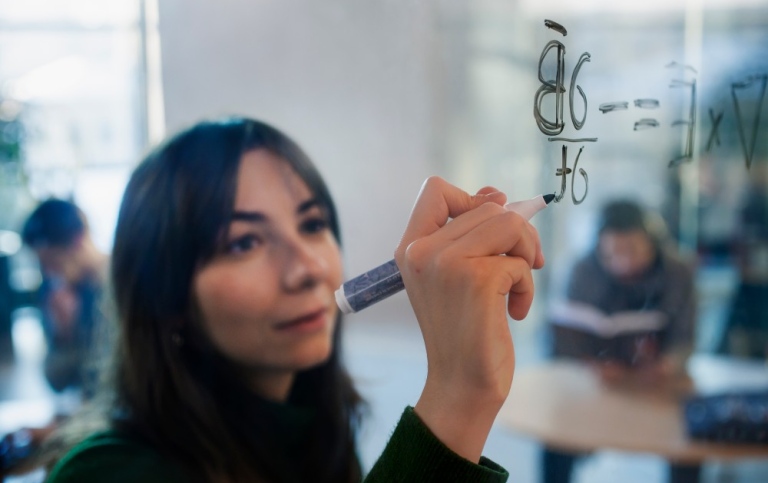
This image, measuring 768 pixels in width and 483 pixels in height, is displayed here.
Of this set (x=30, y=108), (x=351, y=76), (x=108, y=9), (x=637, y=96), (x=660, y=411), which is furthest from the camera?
(x=660, y=411)

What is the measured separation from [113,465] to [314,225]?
8.0 inches

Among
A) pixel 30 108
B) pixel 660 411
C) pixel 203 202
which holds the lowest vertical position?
pixel 660 411

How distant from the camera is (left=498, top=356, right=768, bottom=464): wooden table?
79 centimetres

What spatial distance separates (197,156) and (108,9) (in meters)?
0.19

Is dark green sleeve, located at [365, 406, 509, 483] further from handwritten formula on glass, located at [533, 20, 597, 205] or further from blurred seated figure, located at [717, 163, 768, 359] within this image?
blurred seated figure, located at [717, 163, 768, 359]

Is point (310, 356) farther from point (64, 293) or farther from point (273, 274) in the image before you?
point (64, 293)

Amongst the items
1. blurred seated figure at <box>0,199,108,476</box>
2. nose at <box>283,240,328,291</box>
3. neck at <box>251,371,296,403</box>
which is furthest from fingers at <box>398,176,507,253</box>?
blurred seated figure at <box>0,199,108,476</box>

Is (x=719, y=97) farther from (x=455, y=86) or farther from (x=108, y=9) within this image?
(x=108, y=9)

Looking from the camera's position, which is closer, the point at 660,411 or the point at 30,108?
the point at 30,108

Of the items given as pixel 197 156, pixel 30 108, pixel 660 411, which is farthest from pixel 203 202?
pixel 660 411

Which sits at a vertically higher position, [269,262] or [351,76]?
[351,76]

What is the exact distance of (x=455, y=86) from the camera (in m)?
0.42

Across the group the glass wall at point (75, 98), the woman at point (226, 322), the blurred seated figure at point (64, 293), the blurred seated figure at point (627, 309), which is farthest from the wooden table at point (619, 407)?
the blurred seated figure at point (64, 293)

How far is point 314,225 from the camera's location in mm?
468
